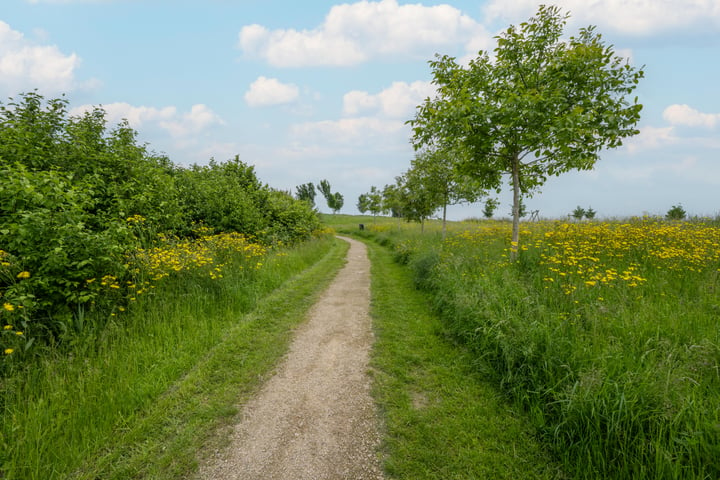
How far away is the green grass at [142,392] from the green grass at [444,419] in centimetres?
192

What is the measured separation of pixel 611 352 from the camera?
3213mm

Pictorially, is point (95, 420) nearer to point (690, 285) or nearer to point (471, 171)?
point (471, 171)

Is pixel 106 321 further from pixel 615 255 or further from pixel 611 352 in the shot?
pixel 615 255

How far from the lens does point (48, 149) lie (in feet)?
21.4

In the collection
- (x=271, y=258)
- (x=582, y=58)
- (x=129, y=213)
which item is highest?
(x=582, y=58)

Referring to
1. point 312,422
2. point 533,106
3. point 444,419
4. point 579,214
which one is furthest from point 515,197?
point 579,214

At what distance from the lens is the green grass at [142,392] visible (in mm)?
2545

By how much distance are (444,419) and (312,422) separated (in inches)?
60.0

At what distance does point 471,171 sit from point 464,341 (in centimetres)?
465

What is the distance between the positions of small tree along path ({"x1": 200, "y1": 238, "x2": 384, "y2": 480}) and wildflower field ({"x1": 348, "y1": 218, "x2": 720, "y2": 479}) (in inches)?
72.3

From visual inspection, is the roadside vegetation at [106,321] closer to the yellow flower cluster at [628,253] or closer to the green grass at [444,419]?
the green grass at [444,419]

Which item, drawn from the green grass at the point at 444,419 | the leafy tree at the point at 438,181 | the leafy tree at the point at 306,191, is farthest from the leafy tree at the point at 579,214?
the leafy tree at the point at 306,191

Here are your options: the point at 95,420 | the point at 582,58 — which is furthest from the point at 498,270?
the point at 95,420

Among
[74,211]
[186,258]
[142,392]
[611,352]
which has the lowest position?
[142,392]
